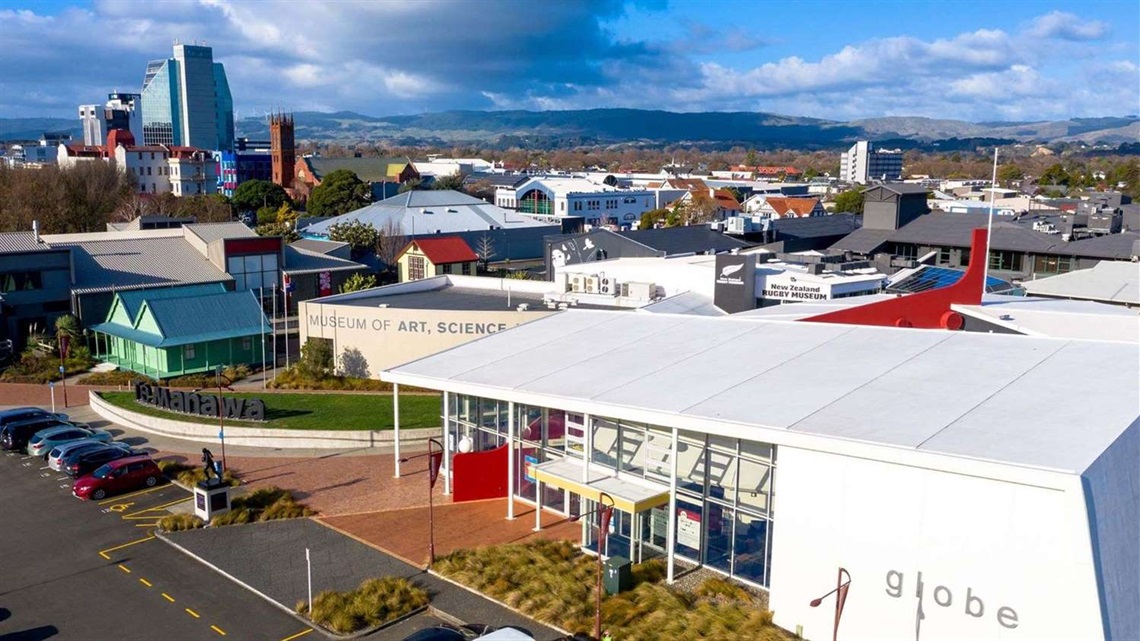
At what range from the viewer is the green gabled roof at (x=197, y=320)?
44.6 meters

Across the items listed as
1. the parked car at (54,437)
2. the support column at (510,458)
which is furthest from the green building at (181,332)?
the support column at (510,458)

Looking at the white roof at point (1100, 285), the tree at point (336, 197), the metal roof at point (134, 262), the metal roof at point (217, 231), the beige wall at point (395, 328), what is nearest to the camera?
the beige wall at point (395, 328)

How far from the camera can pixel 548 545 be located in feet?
76.4

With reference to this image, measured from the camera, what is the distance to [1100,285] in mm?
48969

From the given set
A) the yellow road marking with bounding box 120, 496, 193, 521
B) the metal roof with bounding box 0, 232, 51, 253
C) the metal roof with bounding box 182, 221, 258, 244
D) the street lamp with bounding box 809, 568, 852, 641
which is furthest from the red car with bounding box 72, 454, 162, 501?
the metal roof with bounding box 182, 221, 258, 244

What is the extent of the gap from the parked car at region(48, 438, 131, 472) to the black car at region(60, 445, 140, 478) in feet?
0.63

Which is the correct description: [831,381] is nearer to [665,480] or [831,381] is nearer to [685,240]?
[665,480]

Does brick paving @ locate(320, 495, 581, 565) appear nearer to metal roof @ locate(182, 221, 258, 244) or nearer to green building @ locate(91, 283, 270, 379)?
green building @ locate(91, 283, 270, 379)

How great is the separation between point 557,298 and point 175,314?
19.5m

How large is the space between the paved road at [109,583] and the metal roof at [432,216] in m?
51.4

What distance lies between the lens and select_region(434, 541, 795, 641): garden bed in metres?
18.7

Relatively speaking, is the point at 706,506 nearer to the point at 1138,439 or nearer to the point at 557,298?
the point at 1138,439

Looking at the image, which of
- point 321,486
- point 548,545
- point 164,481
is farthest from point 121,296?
point 548,545

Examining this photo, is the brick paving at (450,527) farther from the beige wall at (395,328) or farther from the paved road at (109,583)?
the beige wall at (395,328)
